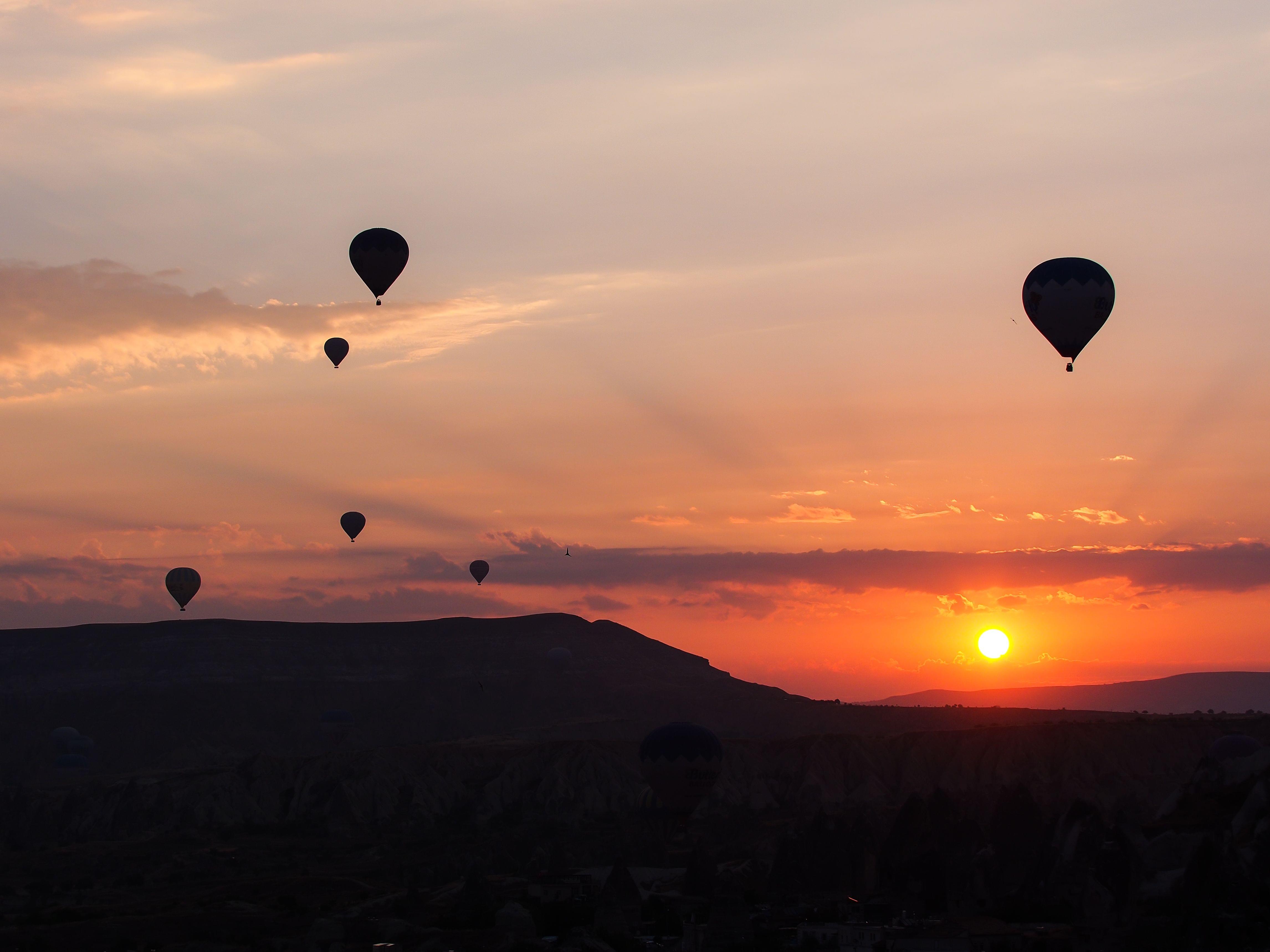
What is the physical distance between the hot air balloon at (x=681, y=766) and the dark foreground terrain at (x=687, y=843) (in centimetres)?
467

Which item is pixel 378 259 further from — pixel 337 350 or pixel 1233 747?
pixel 1233 747

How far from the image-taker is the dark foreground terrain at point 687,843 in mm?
75375

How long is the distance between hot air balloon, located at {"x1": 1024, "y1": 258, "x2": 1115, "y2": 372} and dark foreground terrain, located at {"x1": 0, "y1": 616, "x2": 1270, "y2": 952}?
2399cm

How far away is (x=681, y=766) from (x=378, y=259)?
36.2m

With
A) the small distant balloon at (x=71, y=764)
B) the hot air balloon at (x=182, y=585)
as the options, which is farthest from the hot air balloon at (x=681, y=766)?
the small distant balloon at (x=71, y=764)

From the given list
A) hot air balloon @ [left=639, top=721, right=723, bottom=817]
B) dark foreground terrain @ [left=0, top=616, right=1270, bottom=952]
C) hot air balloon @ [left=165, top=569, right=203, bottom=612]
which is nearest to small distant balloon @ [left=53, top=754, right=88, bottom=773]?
dark foreground terrain @ [left=0, top=616, right=1270, bottom=952]

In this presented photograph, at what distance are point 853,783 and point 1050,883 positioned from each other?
58.5m

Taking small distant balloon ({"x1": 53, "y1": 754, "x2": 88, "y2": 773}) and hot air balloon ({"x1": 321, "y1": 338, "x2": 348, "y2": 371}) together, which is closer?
hot air balloon ({"x1": 321, "y1": 338, "x2": 348, "y2": 371})

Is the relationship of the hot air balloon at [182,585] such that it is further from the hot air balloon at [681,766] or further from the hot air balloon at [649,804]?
the hot air balloon at [681,766]

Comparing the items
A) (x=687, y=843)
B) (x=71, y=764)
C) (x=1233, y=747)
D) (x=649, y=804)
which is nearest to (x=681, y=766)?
(x=687, y=843)

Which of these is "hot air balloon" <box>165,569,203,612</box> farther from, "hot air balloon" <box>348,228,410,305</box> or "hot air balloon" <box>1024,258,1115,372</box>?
"hot air balloon" <box>1024,258,1115,372</box>

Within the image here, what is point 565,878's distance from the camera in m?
95.1

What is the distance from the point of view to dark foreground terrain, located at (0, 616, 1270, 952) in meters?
75.4

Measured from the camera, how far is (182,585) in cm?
15262
